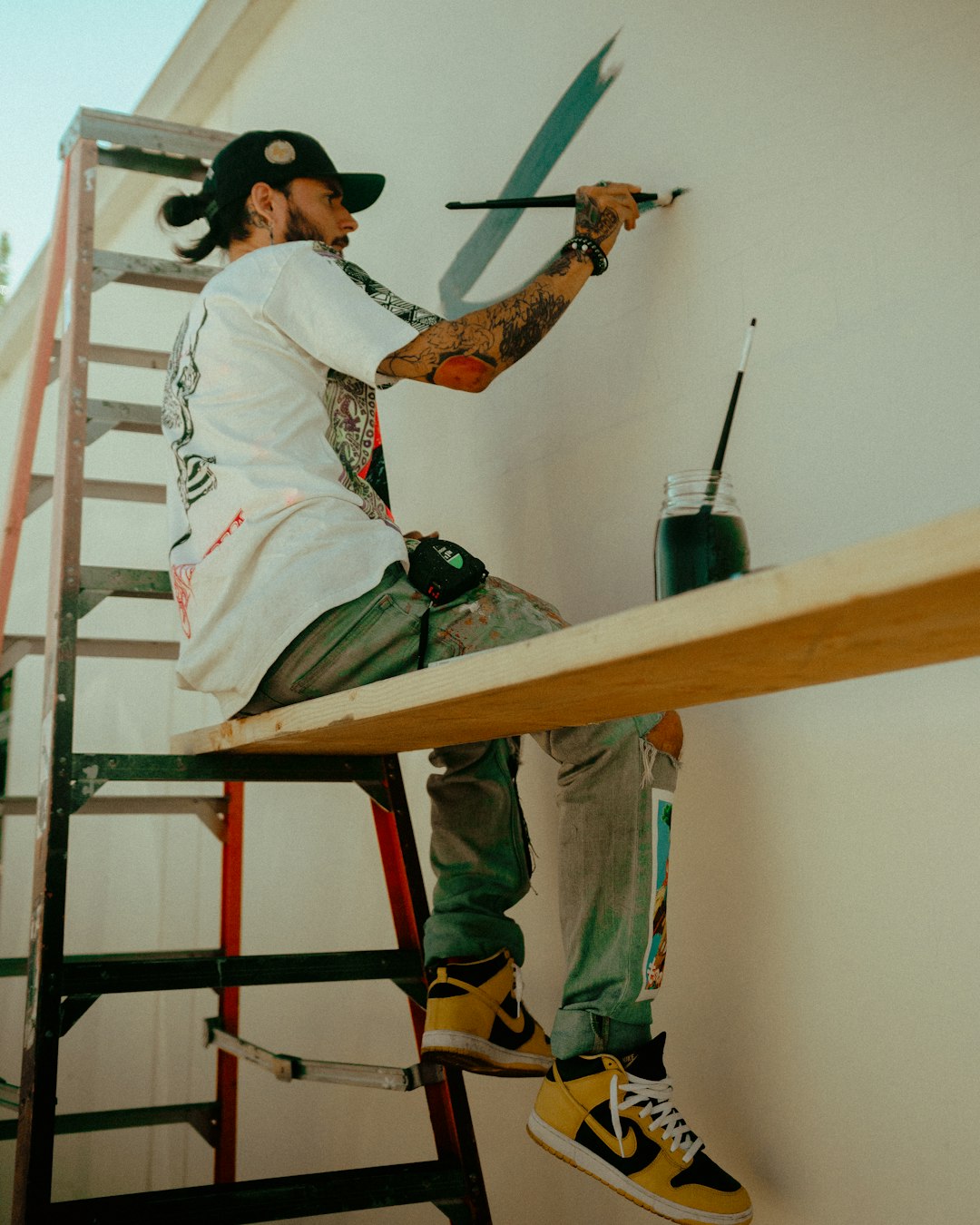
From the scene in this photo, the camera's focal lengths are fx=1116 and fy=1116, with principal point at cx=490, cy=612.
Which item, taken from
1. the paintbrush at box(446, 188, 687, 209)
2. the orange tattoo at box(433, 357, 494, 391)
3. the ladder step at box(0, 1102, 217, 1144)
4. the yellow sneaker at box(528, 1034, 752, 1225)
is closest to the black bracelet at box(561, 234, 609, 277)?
the paintbrush at box(446, 188, 687, 209)

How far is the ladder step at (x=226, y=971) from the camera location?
1.59 metres

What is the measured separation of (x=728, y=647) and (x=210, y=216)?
150cm

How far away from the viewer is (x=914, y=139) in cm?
135

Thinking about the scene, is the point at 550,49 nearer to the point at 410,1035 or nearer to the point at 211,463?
the point at 211,463

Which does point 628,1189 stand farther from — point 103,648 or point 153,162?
point 153,162

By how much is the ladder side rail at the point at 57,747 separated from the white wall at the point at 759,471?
685 millimetres

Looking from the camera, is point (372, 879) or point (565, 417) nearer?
point (565, 417)

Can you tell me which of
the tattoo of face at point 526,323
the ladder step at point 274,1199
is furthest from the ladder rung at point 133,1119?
the tattoo of face at point 526,323

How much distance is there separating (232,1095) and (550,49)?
2.10 metres

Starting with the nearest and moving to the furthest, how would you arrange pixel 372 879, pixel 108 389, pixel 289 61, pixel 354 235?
pixel 372 879
pixel 354 235
pixel 289 61
pixel 108 389

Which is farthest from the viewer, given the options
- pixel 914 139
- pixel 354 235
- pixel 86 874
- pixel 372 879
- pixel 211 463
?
pixel 86 874

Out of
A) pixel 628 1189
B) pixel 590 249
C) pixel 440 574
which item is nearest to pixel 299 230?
pixel 590 249

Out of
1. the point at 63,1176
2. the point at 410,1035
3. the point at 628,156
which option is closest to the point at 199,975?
the point at 410,1035

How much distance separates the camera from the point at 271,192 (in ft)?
6.14
